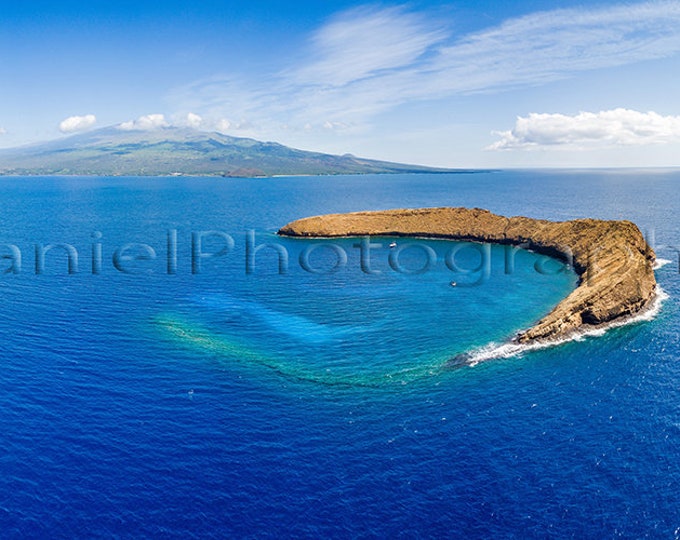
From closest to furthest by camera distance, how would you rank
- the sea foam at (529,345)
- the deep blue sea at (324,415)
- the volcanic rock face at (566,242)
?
1. the deep blue sea at (324,415)
2. the sea foam at (529,345)
3. the volcanic rock face at (566,242)

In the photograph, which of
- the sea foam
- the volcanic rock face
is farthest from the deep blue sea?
the volcanic rock face

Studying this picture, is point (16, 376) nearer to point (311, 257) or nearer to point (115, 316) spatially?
point (115, 316)

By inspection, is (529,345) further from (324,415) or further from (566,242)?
(566,242)

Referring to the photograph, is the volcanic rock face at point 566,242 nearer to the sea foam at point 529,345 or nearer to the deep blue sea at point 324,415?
the sea foam at point 529,345

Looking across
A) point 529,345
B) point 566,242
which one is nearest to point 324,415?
point 529,345

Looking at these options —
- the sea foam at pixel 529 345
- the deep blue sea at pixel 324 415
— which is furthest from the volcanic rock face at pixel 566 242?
the deep blue sea at pixel 324 415

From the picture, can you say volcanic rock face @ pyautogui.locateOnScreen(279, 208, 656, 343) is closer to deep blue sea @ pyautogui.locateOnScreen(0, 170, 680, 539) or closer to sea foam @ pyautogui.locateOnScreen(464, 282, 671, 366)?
sea foam @ pyautogui.locateOnScreen(464, 282, 671, 366)
